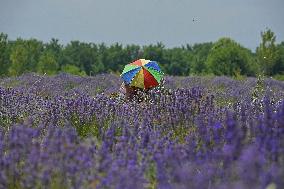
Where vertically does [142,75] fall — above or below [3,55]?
below

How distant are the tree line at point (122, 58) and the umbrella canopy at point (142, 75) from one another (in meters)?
17.6

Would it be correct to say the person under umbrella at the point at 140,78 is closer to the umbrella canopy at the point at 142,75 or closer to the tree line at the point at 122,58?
the umbrella canopy at the point at 142,75

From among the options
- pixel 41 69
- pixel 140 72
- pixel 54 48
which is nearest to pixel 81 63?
pixel 54 48

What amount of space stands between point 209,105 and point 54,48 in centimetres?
4316

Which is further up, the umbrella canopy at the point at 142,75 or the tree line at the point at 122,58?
the tree line at the point at 122,58

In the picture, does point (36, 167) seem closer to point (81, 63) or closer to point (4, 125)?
point (4, 125)

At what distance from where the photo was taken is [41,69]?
2973cm

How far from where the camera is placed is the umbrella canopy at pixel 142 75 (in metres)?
8.73

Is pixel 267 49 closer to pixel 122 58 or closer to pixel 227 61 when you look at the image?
pixel 227 61

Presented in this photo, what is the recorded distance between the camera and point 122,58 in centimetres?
4500

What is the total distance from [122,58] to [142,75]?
119 feet

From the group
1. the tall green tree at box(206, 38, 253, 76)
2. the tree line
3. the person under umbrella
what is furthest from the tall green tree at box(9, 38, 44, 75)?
the person under umbrella

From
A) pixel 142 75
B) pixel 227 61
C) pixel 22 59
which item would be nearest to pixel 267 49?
pixel 227 61

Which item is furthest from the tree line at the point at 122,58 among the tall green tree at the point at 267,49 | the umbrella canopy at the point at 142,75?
the umbrella canopy at the point at 142,75
